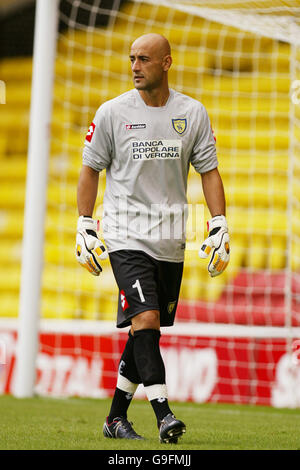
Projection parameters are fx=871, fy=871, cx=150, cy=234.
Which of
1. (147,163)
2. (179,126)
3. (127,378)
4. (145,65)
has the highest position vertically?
(145,65)

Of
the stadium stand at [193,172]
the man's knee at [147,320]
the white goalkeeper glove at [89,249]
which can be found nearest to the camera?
the man's knee at [147,320]

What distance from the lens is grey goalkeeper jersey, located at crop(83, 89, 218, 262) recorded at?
3350 millimetres

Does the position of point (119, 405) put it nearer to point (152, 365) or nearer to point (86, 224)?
point (152, 365)

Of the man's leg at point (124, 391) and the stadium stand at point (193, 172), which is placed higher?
the stadium stand at point (193, 172)

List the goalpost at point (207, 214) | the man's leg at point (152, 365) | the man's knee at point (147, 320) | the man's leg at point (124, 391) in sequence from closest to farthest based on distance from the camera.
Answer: the man's leg at point (152, 365)
the man's knee at point (147, 320)
the man's leg at point (124, 391)
the goalpost at point (207, 214)

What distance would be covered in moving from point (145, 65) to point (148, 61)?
19 mm

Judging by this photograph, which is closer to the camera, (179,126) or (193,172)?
(179,126)

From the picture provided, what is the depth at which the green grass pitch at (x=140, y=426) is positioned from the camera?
310cm

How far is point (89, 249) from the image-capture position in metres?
3.33

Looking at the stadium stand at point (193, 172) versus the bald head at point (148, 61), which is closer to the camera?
the bald head at point (148, 61)

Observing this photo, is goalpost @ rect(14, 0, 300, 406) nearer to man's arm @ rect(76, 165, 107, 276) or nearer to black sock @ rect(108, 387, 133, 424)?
man's arm @ rect(76, 165, 107, 276)

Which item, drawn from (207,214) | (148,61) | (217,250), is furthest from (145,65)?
(207,214)

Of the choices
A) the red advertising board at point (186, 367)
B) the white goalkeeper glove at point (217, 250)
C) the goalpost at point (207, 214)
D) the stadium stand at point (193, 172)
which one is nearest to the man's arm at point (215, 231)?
the white goalkeeper glove at point (217, 250)

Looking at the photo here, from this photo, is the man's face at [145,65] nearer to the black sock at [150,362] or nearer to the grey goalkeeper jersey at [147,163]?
the grey goalkeeper jersey at [147,163]
